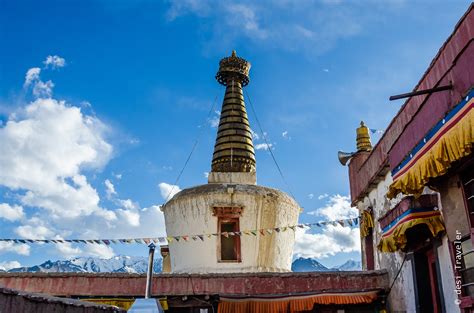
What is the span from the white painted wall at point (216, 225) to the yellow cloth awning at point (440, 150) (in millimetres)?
10494

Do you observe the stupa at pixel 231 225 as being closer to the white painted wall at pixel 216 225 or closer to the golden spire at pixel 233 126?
the white painted wall at pixel 216 225

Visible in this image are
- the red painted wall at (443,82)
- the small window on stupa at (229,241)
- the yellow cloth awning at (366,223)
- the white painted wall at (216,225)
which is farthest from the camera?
the small window on stupa at (229,241)

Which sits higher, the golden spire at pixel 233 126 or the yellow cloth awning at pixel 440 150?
the golden spire at pixel 233 126

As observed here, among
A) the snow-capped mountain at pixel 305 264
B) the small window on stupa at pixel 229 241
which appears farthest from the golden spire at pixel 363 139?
the snow-capped mountain at pixel 305 264

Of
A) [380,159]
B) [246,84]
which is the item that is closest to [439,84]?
[380,159]

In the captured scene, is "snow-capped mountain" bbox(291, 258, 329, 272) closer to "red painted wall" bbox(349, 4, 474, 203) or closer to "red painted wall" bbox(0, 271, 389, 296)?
"red painted wall" bbox(0, 271, 389, 296)

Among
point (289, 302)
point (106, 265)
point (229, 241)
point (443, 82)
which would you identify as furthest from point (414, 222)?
point (106, 265)

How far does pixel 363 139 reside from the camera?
57.5 ft

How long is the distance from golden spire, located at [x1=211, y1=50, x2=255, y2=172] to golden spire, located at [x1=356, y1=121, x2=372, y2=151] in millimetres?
5795

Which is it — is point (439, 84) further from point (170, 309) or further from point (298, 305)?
point (170, 309)

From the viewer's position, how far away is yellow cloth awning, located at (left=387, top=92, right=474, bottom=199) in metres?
6.46

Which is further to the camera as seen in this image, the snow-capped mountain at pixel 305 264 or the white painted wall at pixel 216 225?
the snow-capped mountain at pixel 305 264

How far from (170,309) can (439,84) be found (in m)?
9.41

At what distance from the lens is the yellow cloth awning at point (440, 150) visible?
6461 mm
